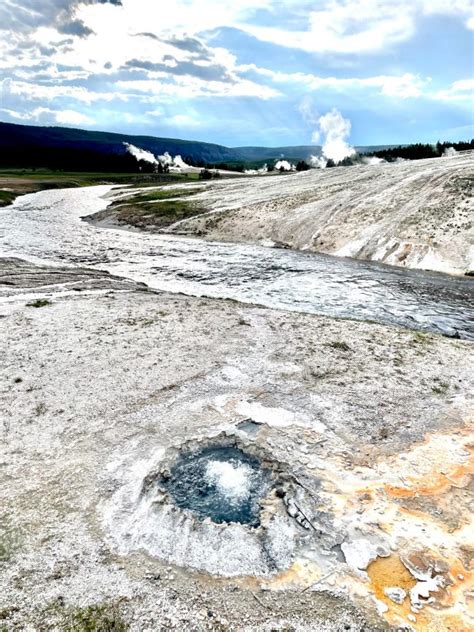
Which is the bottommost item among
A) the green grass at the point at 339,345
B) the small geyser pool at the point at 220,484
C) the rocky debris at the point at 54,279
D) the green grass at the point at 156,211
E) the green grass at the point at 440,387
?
the small geyser pool at the point at 220,484

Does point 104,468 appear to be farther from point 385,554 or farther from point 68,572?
point 385,554

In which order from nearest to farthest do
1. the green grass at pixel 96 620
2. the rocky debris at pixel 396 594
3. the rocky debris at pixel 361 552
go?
the green grass at pixel 96 620, the rocky debris at pixel 396 594, the rocky debris at pixel 361 552

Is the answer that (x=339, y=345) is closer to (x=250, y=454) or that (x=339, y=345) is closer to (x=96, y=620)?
(x=250, y=454)

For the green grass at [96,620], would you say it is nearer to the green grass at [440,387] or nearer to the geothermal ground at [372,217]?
the green grass at [440,387]

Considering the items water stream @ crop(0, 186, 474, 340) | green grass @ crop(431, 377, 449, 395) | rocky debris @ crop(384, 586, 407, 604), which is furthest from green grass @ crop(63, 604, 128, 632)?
water stream @ crop(0, 186, 474, 340)

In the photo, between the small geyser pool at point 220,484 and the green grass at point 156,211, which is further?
the green grass at point 156,211

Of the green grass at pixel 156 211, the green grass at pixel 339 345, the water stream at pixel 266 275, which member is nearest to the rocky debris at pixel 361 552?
the green grass at pixel 339 345

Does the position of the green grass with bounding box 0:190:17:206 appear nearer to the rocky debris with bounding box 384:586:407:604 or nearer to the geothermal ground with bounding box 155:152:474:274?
the geothermal ground with bounding box 155:152:474:274
